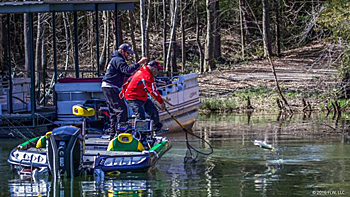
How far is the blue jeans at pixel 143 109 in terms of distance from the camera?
1570 cm

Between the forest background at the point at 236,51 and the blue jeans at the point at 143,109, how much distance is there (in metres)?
7.29

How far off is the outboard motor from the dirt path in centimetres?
1723

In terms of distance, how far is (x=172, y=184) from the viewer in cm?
1295

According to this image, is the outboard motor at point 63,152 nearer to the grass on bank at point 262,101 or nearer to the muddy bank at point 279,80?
the muddy bank at point 279,80

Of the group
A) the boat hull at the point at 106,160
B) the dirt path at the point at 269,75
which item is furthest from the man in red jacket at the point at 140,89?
the dirt path at the point at 269,75

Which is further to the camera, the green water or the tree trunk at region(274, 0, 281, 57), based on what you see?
the tree trunk at region(274, 0, 281, 57)

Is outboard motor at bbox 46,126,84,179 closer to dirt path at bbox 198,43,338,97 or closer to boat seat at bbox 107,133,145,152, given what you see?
boat seat at bbox 107,133,145,152

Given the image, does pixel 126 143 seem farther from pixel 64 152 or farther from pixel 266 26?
pixel 266 26

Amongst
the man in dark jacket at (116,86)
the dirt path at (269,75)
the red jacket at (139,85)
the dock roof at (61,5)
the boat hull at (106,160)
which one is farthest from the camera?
the dirt path at (269,75)

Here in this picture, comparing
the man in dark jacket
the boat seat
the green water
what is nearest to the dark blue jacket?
the man in dark jacket

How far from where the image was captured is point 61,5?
65.2 feet

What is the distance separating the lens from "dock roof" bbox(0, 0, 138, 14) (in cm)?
1891

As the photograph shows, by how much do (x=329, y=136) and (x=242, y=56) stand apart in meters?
20.3

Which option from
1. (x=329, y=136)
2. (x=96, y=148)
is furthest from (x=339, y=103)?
(x=96, y=148)
